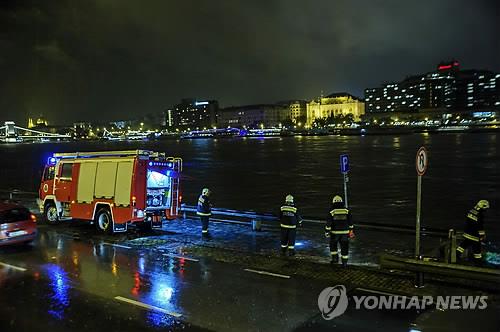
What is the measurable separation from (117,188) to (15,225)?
366 cm

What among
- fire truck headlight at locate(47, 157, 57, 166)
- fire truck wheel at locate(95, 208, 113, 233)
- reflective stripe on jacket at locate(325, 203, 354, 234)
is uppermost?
fire truck headlight at locate(47, 157, 57, 166)

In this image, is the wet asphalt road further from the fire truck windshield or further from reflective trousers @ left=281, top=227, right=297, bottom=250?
the fire truck windshield

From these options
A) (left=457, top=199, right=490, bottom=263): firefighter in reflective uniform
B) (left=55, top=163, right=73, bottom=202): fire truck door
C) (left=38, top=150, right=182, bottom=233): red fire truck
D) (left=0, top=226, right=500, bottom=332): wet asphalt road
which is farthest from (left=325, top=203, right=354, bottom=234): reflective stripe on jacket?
(left=55, top=163, right=73, bottom=202): fire truck door

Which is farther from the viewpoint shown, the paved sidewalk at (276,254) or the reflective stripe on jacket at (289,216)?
the reflective stripe on jacket at (289,216)

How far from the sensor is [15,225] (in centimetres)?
1455

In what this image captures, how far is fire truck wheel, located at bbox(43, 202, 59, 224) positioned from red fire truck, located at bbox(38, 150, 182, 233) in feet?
1.01

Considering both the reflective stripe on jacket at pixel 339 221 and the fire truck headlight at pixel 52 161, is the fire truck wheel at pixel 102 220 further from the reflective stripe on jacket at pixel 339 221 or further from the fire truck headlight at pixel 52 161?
the reflective stripe on jacket at pixel 339 221

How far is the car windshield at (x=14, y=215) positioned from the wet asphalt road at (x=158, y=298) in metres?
1.21

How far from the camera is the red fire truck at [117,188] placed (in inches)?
663

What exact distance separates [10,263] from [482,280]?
11571 mm

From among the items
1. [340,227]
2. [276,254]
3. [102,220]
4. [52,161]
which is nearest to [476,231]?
[340,227]

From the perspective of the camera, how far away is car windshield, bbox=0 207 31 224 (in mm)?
14395

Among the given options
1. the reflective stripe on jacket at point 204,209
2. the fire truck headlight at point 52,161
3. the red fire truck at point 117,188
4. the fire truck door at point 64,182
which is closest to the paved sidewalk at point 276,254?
the reflective stripe on jacket at point 204,209

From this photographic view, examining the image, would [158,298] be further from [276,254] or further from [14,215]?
[14,215]
